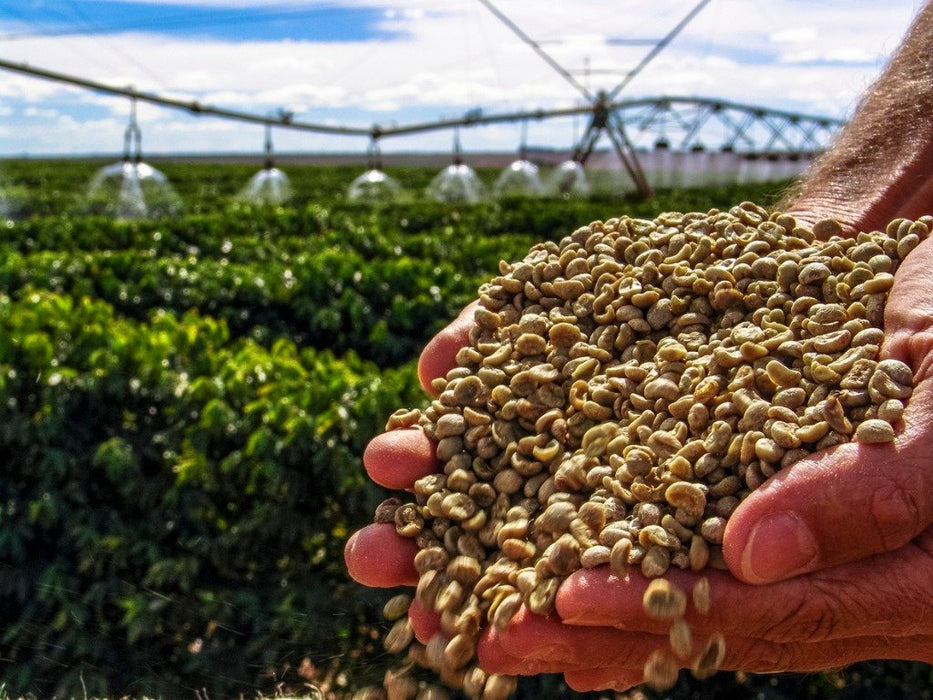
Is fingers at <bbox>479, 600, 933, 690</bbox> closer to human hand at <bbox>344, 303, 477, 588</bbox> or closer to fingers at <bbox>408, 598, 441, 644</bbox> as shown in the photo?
fingers at <bbox>408, 598, 441, 644</bbox>

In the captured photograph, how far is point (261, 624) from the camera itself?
3180 mm

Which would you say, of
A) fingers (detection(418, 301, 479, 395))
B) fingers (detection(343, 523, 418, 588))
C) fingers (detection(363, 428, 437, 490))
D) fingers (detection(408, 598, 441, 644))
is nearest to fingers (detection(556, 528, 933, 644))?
fingers (detection(408, 598, 441, 644))

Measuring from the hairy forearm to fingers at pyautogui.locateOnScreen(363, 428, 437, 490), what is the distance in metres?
1.15

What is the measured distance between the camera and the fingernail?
1462 millimetres

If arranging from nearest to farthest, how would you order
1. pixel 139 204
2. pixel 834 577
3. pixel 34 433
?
1. pixel 834 577
2. pixel 34 433
3. pixel 139 204

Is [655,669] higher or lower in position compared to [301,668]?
higher

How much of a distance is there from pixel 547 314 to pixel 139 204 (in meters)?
10.3

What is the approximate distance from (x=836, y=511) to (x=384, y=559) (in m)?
0.84

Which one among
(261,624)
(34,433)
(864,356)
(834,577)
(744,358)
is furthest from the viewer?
(34,433)

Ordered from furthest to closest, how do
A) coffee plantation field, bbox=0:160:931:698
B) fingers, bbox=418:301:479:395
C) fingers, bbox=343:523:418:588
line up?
1. coffee plantation field, bbox=0:160:931:698
2. fingers, bbox=418:301:479:395
3. fingers, bbox=343:523:418:588

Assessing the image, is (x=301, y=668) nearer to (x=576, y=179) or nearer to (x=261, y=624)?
(x=261, y=624)

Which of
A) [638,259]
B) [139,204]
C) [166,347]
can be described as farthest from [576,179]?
[638,259]

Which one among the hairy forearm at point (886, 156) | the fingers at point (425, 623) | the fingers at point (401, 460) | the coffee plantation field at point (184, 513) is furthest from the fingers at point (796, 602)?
the hairy forearm at point (886, 156)

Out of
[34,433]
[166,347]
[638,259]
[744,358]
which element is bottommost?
[34,433]
